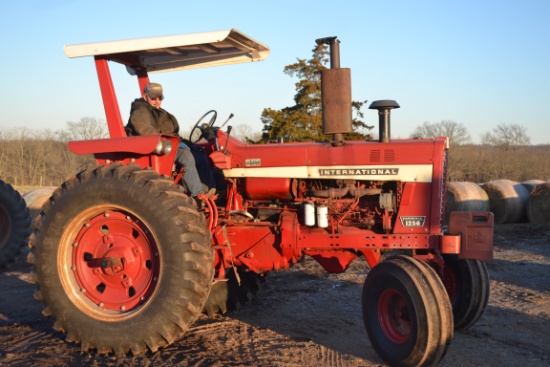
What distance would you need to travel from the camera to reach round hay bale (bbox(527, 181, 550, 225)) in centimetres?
1426

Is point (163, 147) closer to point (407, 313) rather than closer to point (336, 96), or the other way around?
point (336, 96)

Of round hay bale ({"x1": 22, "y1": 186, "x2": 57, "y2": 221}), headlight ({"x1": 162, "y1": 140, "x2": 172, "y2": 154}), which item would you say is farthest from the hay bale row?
headlight ({"x1": 162, "y1": 140, "x2": 172, "y2": 154})

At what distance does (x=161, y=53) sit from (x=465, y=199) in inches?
434

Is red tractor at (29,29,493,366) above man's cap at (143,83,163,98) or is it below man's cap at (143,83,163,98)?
below

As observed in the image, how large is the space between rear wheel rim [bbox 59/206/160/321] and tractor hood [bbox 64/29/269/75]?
1330 mm

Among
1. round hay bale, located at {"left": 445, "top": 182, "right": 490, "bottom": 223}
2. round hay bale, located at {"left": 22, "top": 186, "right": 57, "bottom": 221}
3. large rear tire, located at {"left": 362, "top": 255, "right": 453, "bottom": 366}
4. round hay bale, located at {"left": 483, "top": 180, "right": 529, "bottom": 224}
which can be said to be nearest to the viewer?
large rear tire, located at {"left": 362, "top": 255, "right": 453, "bottom": 366}

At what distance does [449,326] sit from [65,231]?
119 inches

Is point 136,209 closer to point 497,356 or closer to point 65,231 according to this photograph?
point 65,231

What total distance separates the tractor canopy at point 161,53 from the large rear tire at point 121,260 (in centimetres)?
74

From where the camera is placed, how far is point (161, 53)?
552 centimetres

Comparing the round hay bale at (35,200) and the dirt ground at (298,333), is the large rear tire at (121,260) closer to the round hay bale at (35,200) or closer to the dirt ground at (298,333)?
the dirt ground at (298,333)

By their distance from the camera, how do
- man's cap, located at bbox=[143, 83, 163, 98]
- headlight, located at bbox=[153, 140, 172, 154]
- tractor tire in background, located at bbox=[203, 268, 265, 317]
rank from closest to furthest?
1. headlight, located at bbox=[153, 140, 172, 154]
2. man's cap, located at bbox=[143, 83, 163, 98]
3. tractor tire in background, located at bbox=[203, 268, 265, 317]

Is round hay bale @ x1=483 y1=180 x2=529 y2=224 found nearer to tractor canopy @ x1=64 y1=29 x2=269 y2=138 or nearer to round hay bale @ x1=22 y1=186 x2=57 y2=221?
→ round hay bale @ x1=22 y1=186 x2=57 y2=221

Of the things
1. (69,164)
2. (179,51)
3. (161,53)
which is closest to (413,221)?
(179,51)
